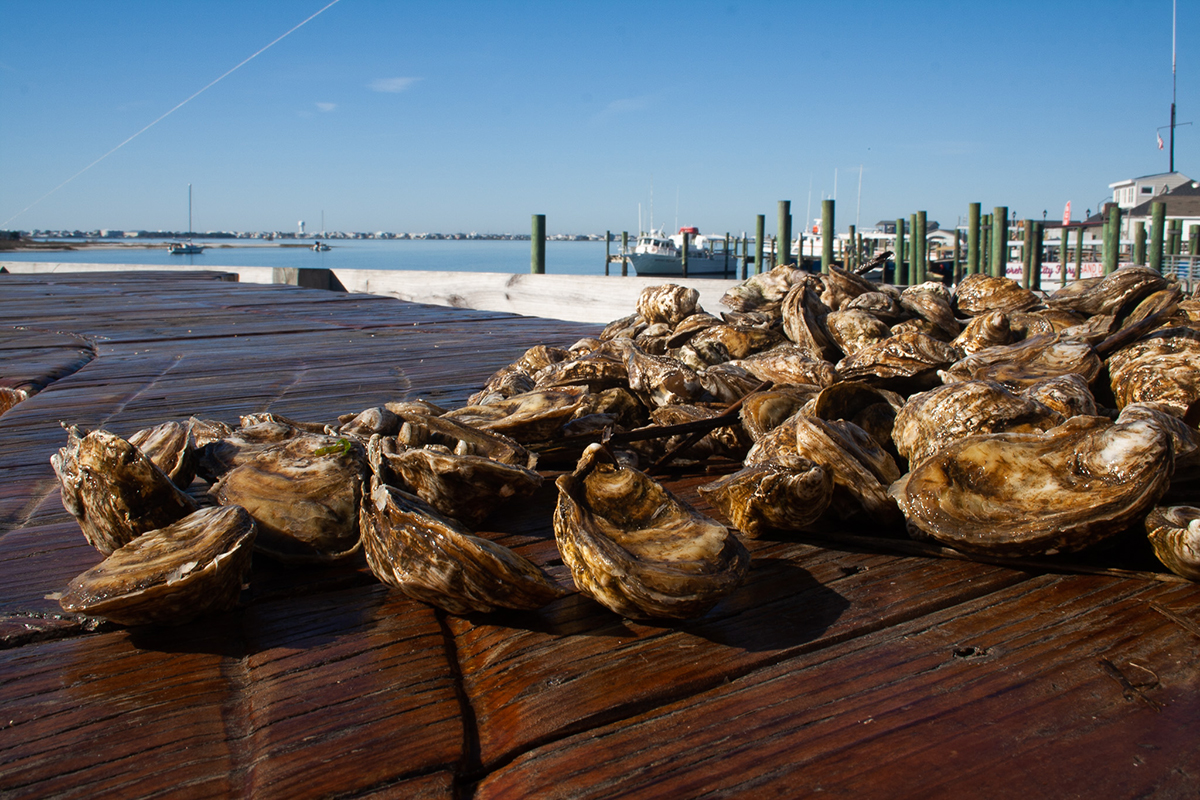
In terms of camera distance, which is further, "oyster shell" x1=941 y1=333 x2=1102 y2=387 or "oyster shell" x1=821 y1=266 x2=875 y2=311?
"oyster shell" x1=821 y1=266 x2=875 y2=311

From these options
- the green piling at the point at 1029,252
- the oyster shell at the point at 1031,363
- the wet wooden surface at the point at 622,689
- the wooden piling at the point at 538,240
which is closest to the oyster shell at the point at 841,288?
the oyster shell at the point at 1031,363

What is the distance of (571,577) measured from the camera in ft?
5.29


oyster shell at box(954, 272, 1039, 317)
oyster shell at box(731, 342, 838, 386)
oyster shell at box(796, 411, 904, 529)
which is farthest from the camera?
oyster shell at box(954, 272, 1039, 317)

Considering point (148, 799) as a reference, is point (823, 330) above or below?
above

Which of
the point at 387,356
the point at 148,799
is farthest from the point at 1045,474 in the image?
the point at 387,356

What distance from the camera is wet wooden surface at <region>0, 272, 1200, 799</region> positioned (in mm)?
1011

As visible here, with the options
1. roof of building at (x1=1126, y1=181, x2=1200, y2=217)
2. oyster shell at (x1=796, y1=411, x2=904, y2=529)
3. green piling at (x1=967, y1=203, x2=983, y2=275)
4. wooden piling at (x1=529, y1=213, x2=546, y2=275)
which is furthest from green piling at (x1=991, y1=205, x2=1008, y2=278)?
roof of building at (x1=1126, y1=181, x2=1200, y2=217)

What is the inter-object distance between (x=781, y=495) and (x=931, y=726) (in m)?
0.72

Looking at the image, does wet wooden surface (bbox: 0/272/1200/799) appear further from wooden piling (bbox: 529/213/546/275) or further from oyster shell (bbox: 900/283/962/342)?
wooden piling (bbox: 529/213/546/275)

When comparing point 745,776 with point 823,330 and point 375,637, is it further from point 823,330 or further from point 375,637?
point 823,330

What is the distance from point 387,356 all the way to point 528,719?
394 cm

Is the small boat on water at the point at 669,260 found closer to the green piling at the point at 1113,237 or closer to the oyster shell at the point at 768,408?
the green piling at the point at 1113,237

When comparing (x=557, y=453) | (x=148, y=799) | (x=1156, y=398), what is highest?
(x=1156, y=398)

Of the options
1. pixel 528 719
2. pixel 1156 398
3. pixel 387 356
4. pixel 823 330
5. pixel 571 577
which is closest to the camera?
pixel 528 719
